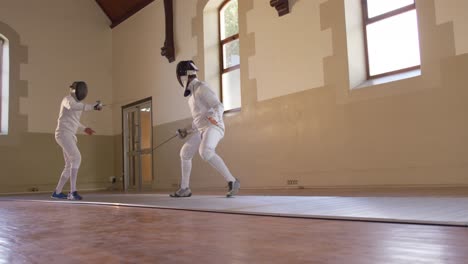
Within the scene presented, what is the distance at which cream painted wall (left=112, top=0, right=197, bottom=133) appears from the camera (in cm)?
752

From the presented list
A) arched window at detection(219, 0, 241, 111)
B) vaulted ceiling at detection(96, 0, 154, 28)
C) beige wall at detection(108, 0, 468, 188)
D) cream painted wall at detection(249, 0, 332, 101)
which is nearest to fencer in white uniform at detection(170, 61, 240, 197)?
beige wall at detection(108, 0, 468, 188)

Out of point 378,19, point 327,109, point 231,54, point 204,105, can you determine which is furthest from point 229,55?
point 204,105

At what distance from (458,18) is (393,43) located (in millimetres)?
781

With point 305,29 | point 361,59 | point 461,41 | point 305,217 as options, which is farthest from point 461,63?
point 305,217

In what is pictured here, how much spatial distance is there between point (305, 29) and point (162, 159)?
149 inches

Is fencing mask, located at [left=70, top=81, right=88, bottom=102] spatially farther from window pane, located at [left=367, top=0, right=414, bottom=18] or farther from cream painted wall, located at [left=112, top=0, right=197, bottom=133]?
window pane, located at [left=367, top=0, right=414, bottom=18]

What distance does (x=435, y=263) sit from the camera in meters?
0.93

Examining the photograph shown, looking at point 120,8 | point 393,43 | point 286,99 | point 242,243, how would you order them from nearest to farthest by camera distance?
point 242,243, point 393,43, point 286,99, point 120,8

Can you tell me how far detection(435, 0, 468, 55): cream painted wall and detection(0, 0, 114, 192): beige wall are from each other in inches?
280

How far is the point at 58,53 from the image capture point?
8.72 m

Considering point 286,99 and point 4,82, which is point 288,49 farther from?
point 4,82

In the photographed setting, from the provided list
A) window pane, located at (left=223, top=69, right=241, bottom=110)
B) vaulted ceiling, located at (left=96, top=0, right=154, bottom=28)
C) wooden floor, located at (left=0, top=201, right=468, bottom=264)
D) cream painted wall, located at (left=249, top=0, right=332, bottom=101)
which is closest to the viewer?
wooden floor, located at (left=0, top=201, right=468, bottom=264)

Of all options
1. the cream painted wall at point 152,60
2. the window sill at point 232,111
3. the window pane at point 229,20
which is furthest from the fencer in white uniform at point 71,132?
the window pane at point 229,20

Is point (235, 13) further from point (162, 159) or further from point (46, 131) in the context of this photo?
point (46, 131)
